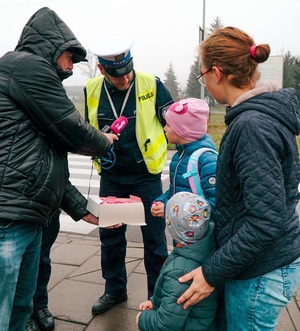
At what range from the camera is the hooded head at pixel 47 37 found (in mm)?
1810

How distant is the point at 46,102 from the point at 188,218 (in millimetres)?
822

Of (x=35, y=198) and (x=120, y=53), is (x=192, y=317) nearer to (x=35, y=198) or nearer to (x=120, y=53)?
(x=35, y=198)

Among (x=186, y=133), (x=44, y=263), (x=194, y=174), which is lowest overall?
(x=44, y=263)

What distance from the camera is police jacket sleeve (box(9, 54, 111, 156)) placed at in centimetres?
167

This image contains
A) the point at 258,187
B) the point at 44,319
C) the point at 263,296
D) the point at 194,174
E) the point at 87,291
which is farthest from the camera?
the point at 87,291

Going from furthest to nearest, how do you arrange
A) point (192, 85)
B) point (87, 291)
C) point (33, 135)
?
point (192, 85) < point (87, 291) < point (33, 135)

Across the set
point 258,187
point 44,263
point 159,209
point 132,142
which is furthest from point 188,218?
point 44,263

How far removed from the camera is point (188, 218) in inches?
63.6

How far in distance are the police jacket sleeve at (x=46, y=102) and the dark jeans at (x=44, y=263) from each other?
0.98m

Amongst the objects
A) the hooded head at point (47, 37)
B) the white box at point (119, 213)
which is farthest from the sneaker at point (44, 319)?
the hooded head at point (47, 37)

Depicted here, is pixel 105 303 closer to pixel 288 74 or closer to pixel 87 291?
pixel 87 291

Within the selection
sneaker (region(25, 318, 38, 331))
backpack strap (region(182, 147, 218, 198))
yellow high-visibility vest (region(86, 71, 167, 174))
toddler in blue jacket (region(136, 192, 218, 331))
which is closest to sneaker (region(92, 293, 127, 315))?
sneaker (region(25, 318, 38, 331))

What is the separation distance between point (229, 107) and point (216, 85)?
11 centimetres

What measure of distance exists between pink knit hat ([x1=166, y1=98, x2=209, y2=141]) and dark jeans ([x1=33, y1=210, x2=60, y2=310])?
1109 mm
